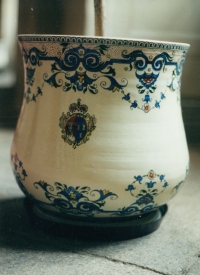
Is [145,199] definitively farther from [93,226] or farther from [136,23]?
[136,23]

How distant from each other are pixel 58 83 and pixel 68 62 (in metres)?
0.02

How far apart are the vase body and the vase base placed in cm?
2

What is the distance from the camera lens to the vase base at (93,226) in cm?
48

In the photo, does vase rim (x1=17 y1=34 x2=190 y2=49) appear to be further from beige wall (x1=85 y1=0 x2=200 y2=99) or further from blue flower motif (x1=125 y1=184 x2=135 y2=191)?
beige wall (x1=85 y1=0 x2=200 y2=99)

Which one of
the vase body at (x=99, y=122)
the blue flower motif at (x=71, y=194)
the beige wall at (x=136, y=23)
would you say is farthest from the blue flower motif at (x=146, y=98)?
the beige wall at (x=136, y=23)

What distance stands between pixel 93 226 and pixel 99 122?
4.6 inches

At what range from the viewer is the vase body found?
1.44 ft

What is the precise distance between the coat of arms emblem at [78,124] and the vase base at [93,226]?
0.09 m

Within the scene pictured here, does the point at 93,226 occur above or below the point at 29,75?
below

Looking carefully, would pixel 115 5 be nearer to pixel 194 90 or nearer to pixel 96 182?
pixel 194 90

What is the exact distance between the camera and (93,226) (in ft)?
1.56

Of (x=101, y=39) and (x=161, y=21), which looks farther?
(x=161, y=21)

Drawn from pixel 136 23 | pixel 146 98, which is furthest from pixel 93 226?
pixel 136 23

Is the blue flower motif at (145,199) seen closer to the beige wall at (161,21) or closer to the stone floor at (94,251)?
the stone floor at (94,251)
